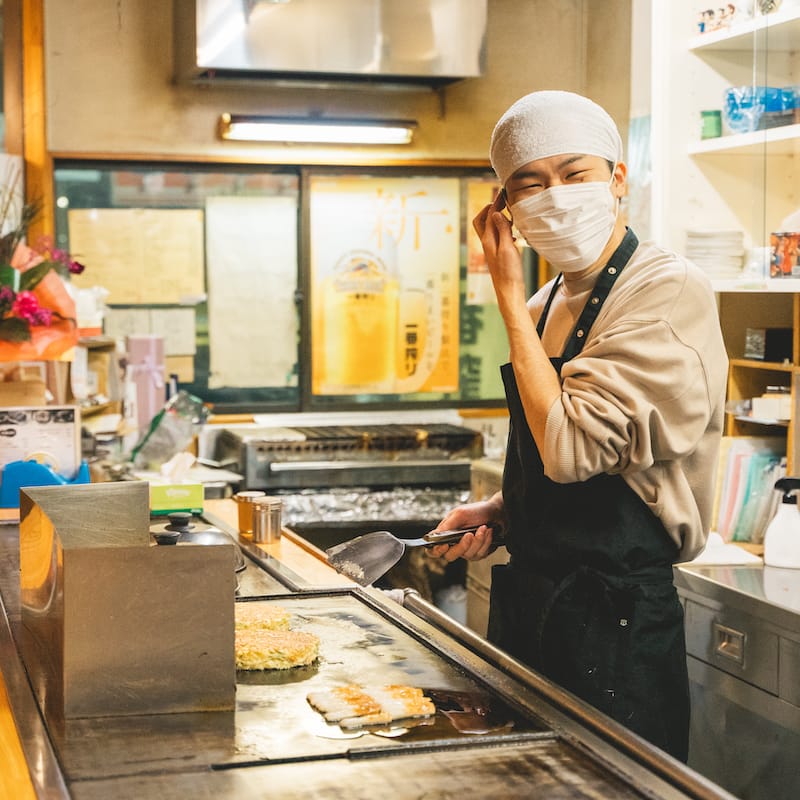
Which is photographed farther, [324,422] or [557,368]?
[324,422]

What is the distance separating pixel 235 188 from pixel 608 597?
12.7 ft

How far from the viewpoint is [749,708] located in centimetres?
299

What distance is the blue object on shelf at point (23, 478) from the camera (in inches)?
133

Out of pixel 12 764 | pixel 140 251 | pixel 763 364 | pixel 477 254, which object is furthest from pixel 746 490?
pixel 140 251

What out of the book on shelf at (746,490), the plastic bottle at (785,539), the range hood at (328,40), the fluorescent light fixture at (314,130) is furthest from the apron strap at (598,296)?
the fluorescent light fixture at (314,130)

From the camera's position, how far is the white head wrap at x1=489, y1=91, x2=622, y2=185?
212cm

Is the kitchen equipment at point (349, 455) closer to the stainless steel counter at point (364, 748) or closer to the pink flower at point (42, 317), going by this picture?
the pink flower at point (42, 317)

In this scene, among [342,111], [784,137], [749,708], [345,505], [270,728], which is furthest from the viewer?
[342,111]

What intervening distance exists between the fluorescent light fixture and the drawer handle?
9.98 feet

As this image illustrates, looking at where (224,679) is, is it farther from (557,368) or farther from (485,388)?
(485,388)

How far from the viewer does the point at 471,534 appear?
2.39 meters

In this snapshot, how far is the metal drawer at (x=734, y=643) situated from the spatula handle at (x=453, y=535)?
0.88 m

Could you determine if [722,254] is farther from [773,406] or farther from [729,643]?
[729,643]

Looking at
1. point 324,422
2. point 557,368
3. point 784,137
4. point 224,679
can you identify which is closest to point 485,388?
point 324,422
